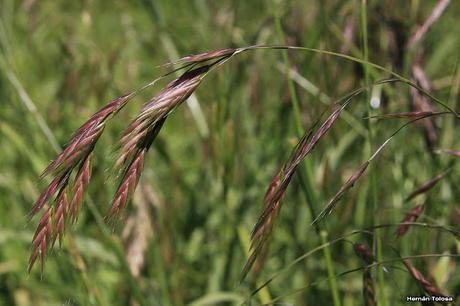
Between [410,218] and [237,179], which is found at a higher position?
[237,179]

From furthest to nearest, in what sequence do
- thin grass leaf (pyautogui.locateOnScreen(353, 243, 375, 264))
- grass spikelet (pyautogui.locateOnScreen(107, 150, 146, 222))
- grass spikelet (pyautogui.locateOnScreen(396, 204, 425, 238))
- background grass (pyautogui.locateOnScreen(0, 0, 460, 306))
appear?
background grass (pyautogui.locateOnScreen(0, 0, 460, 306))
grass spikelet (pyautogui.locateOnScreen(396, 204, 425, 238))
thin grass leaf (pyautogui.locateOnScreen(353, 243, 375, 264))
grass spikelet (pyautogui.locateOnScreen(107, 150, 146, 222))

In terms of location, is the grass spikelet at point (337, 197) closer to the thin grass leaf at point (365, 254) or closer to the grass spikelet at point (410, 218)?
the thin grass leaf at point (365, 254)

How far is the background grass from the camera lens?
1.56 meters

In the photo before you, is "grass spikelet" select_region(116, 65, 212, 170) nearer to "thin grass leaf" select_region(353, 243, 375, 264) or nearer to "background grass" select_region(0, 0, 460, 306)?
"thin grass leaf" select_region(353, 243, 375, 264)

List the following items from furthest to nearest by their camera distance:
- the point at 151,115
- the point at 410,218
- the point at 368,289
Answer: the point at 410,218 < the point at 368,289 < the point at 151,115

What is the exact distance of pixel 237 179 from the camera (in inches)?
76.7

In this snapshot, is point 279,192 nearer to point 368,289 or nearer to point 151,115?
point 151,115

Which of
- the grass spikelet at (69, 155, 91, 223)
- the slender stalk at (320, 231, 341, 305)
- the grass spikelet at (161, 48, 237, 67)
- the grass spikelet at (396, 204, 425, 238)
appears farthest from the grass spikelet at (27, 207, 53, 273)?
the grass spikelet at (396, 204, 425, 238)

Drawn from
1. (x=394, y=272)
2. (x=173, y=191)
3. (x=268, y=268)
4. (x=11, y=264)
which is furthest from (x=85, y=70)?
(x=394, y=272)

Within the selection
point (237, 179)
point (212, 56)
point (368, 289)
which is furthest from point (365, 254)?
point (237, 179)

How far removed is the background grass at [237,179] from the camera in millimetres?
1562

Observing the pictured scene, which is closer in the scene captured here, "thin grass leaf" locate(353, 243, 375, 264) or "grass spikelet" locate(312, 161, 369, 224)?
"grass spikelet" locate(312, 161, 369, 224)

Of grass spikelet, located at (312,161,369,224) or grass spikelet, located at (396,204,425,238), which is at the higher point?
grass spikelet, located at (312,161,369,224)

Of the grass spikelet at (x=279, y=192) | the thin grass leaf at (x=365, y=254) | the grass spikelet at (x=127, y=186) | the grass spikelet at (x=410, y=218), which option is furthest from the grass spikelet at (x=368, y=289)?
the grass spikelet at (x=127, y=186)
